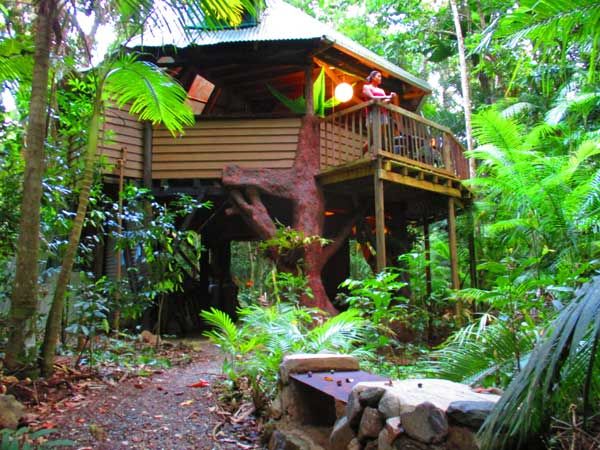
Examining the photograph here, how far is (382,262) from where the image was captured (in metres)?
7.84

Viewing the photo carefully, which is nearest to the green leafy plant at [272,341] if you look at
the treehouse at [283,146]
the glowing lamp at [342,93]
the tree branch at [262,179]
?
the treehouse at [283,146]

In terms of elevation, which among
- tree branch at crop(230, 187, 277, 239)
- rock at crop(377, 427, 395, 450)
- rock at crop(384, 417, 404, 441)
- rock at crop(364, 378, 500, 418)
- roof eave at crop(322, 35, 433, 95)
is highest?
roof eave at crop(322, 35, 433, 95)

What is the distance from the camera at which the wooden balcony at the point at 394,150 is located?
26.7 feet

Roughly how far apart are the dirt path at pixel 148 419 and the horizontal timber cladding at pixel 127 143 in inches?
197

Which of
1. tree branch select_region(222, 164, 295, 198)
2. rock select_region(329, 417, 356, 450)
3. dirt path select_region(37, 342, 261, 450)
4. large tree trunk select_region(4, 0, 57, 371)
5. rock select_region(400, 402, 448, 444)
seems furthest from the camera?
tree branch select_region(222, 164, 295, 198)

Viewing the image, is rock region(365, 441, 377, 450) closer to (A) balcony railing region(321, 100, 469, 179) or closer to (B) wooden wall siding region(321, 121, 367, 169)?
(A) balcony railing region(321, 100, 469, 179)

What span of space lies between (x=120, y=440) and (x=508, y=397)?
11.0ft

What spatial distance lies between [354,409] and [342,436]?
0.28 m

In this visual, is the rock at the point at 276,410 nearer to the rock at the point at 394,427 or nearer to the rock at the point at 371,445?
the rock at the point at 371,445

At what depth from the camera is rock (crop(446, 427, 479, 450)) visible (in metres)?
1.84

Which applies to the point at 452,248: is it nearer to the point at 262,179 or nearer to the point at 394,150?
the point at 394,150

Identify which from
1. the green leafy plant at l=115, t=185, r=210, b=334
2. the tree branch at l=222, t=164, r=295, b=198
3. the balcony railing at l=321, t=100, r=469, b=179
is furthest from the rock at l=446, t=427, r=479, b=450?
the tree branch at l=222, t=164, r=295, b=198

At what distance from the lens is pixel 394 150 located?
9.07 meters

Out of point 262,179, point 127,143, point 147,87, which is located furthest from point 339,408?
point 127,143
